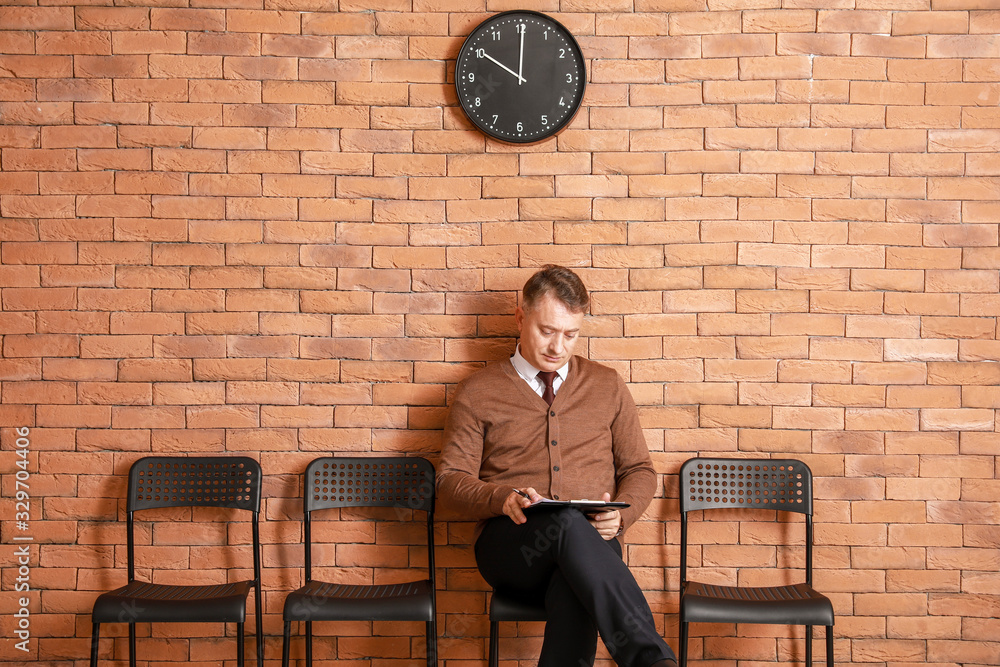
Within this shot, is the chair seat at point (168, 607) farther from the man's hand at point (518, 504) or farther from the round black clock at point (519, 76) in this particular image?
the round black clock at point (519, 76)

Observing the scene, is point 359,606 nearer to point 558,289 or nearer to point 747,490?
point 558,289

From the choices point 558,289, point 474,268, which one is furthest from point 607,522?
point 474,268

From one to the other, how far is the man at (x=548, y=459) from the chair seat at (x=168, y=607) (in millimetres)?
819

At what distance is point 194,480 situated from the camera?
8.61 feet

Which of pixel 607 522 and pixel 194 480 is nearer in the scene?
pixel 607 522

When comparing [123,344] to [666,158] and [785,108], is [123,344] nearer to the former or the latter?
[666,158]

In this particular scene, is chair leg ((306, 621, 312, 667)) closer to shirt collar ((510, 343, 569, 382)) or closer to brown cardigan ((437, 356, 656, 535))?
brown cardigan ((437, 356, 656, 535))

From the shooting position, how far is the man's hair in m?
2.38

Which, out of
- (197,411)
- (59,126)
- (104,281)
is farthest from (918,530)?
(59,126)

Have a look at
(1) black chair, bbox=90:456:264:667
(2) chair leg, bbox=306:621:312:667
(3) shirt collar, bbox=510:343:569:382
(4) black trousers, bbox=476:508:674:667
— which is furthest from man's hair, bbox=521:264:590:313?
(2) chair leg, bbox=306:621:312:667

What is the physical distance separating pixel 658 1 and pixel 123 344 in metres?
2.61

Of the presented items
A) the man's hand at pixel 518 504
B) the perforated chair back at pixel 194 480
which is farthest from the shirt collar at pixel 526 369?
the perforated chair back at pixel 194 480

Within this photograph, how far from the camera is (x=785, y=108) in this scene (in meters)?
2.68

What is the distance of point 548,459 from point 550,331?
18.5 inches
